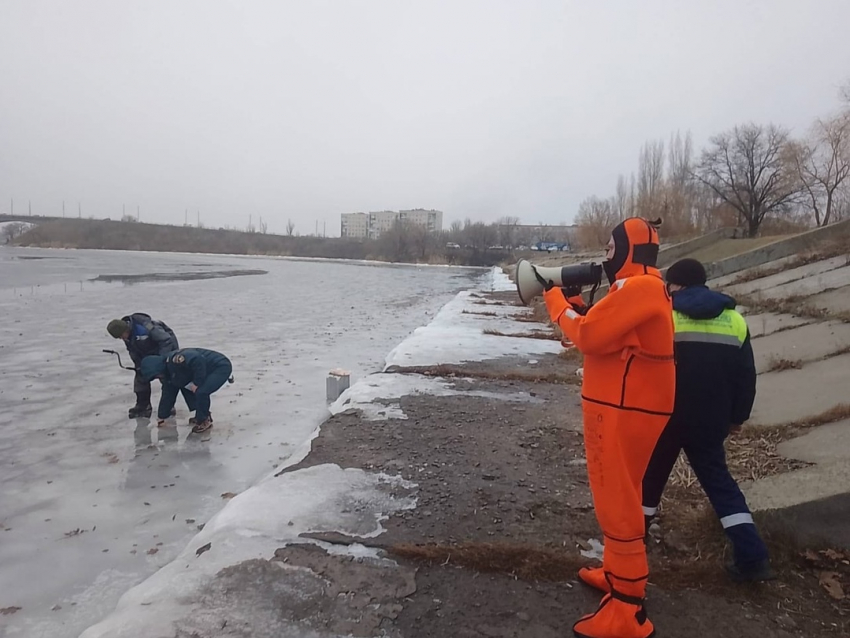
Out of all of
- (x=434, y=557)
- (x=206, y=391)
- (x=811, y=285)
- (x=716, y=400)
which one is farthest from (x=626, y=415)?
(x=811, y=285)

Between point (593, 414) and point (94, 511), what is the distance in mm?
3766

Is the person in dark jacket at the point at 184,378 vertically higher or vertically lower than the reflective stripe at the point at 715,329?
lower

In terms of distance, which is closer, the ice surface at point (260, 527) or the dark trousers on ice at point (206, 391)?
the ice surface at point (260, 527)

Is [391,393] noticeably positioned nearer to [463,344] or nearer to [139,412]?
[139,412]

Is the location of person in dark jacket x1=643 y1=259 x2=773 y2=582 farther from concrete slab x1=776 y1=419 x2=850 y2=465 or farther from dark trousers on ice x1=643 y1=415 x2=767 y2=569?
concrete slab x1=776 y1=419 x2=850 y2=465

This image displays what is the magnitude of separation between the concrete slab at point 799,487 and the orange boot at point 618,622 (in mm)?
1233

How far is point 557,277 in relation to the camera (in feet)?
9.98

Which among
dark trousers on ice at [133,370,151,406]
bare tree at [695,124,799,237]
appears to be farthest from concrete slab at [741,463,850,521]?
bare tree at [695,124,799,237]

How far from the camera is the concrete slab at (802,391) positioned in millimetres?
5211

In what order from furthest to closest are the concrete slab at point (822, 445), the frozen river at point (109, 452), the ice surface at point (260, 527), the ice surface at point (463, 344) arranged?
the ice surface at point (463, 344), the concrete slab at point (822, 445), the frozen river at point (109, 452), the ice surface at point (260, 527)

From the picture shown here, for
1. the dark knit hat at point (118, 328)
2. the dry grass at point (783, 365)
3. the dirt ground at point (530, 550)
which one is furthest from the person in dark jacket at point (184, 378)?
the dry grass at point (783, 365)

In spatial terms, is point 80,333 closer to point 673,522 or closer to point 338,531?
point 338,531

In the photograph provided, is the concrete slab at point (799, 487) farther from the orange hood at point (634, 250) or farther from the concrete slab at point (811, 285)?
the concrete slab at point (811, 285)

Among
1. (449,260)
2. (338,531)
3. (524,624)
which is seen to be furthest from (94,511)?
(449,260)
